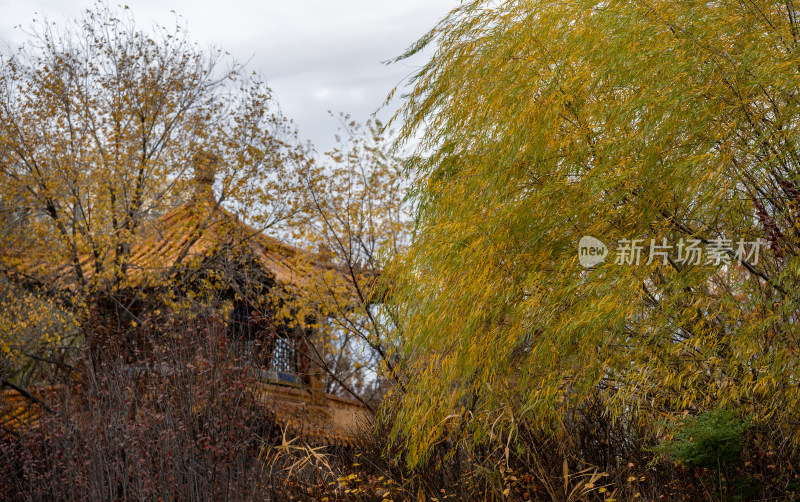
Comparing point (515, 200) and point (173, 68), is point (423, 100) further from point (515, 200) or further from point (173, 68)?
point (173, 68)

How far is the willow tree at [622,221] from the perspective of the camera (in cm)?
403

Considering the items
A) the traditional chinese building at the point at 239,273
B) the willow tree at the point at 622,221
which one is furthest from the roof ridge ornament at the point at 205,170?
the willow tree at the point at 622,221

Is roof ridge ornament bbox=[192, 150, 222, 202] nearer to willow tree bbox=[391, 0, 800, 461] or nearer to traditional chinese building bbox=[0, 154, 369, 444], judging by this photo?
traditional chinese building bbox=[0, 154, 369, 444]

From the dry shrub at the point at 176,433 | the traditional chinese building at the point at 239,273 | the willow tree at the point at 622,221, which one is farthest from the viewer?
the traditional chinese building at the point at 239,273

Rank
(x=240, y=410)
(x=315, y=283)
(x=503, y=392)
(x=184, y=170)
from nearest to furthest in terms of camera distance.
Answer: (x=503, y=392) < (x=240, y=410) < (x=315, y=283) < (x=184, y=170)

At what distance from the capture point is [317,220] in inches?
446

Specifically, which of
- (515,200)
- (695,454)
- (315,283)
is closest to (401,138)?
(515,200)

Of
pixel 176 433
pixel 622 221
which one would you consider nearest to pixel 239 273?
pixel 176 433

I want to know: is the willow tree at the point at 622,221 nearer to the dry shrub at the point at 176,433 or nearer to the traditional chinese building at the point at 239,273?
the dry shrub at the point at 176,433

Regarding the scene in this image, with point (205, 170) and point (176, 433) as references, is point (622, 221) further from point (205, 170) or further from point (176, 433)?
point (205, 170)

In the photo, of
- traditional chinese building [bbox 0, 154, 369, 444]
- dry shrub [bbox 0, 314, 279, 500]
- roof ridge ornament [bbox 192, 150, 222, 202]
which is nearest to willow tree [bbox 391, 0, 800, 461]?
dry shrub [bbox 0, 314, 279, 500]

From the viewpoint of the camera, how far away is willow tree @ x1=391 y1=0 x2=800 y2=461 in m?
4.03

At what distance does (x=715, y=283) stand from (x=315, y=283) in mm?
6339

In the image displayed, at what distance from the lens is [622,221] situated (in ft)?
14.1
